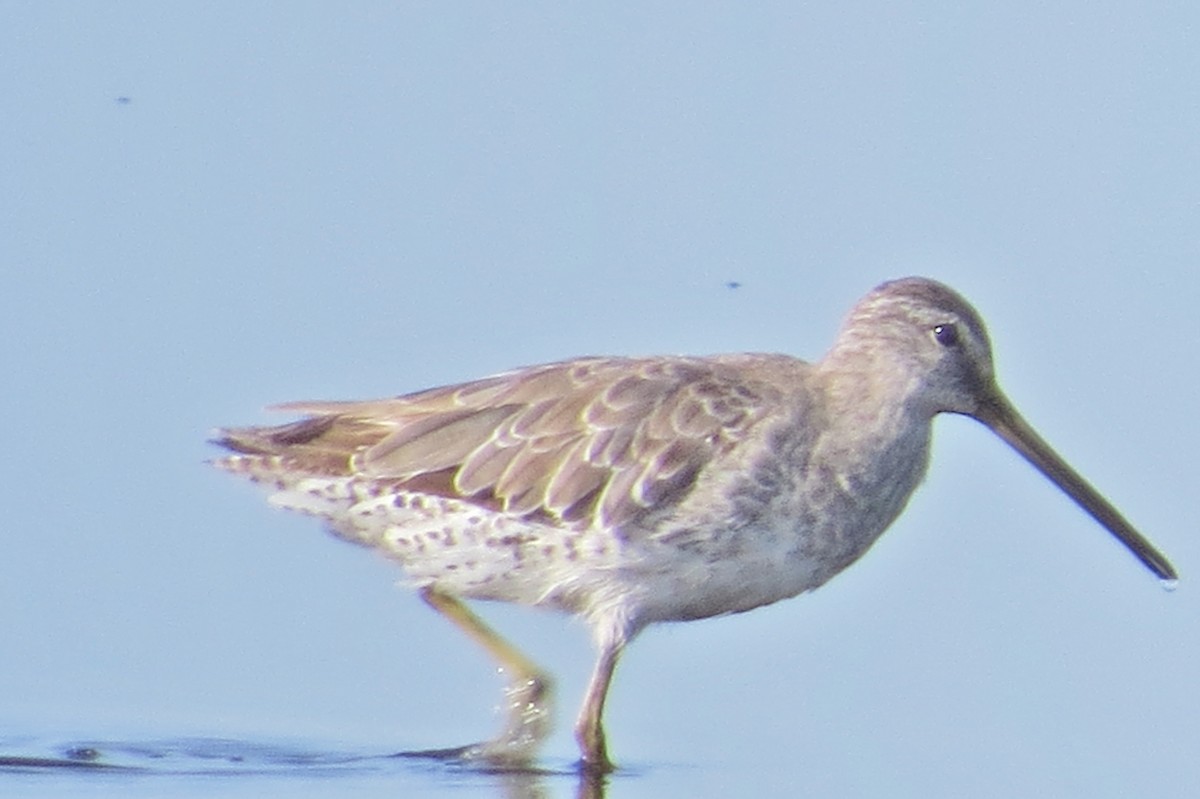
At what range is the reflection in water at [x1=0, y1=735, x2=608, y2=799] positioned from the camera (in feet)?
28.0

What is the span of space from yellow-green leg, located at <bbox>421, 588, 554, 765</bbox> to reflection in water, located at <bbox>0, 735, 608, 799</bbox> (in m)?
0.44

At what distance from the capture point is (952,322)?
9.20m

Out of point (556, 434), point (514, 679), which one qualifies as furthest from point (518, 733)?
point (556, 434)

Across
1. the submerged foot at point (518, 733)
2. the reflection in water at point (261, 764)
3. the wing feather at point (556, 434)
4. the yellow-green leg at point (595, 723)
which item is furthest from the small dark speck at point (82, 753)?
the yellow-green leg at point (595, 723)

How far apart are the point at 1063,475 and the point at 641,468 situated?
1498mm

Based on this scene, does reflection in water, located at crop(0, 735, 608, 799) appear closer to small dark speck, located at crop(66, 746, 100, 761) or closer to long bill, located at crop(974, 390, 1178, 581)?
small dark speck, located at crop(66, 746, 100, 761)

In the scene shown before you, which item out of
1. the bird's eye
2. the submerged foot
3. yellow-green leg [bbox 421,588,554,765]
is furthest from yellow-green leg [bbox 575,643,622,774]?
the bird's eye

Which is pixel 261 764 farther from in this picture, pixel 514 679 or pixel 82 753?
pixel 514 679

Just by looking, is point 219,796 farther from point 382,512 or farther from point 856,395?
point 856,395

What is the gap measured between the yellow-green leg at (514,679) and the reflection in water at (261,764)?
17.2 inches

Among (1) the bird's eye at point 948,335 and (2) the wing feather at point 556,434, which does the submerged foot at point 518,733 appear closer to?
(2) the wing feather at point 556,434

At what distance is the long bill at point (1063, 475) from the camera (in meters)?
9.38

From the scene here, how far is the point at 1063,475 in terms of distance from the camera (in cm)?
948

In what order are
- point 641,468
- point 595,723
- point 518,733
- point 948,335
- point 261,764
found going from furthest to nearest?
1. point 518,733
2. point 948,335
3. point 595,723
4. point 641,468
5. point 261,764
